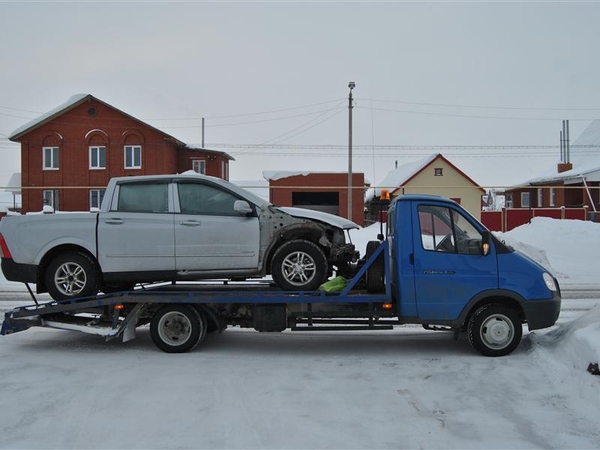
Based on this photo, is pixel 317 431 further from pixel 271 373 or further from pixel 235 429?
pixel 271 373

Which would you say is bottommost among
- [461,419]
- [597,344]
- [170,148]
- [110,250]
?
[461,419]

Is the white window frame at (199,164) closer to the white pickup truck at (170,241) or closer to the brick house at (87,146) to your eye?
the brick house at (87,146)

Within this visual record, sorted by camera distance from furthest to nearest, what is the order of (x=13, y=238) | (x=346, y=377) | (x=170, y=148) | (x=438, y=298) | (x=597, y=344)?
(x=170, y=148) → (x=13, y=238) → (x=438, y=298) → (x=346, y=377) → (x=597, y=344)

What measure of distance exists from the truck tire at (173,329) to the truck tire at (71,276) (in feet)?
3.27

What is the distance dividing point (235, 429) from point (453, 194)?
37564 millimetres

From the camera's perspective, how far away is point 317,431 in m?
5.02

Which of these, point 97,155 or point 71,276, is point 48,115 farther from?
point 71,276

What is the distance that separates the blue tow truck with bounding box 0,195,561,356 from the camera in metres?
7.34

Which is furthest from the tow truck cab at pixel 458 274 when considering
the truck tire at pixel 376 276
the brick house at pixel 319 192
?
the brick house at pixel 319 192

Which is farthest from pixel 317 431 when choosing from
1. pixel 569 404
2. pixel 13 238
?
pixel 13 238

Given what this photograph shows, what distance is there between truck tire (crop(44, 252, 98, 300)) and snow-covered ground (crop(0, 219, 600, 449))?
0.83 meters

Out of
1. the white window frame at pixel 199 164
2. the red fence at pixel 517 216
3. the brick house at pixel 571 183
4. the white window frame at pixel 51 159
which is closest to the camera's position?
the red fence at pixel 517 216

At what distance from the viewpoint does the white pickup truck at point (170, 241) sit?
7.72 metres

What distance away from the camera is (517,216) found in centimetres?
2856
